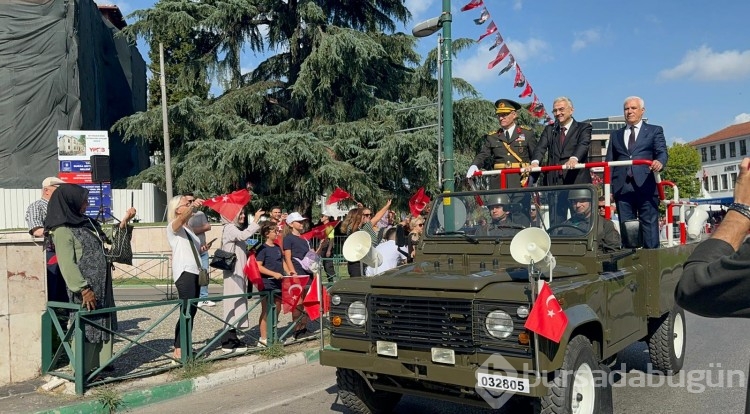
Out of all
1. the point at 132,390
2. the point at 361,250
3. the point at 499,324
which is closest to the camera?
the point at 499,324

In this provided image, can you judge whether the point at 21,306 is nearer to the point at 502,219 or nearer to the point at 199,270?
the point at 199,270

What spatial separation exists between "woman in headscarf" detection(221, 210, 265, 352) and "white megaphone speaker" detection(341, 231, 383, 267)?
2669mm

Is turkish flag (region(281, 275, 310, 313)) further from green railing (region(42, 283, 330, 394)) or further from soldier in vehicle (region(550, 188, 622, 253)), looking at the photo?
soldier in vehicle (region(550, 188, 622, 253))

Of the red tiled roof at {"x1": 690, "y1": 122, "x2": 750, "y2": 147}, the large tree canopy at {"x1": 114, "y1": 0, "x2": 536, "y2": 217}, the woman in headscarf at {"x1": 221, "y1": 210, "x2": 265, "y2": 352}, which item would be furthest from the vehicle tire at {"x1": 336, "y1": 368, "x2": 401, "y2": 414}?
the red tiled roof at {"x1": 690, "y1": 122, "x2": 750, "y2": 147}

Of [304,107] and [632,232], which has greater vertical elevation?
[304,107]

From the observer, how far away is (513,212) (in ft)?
18.9

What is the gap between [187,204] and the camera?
7059 mm

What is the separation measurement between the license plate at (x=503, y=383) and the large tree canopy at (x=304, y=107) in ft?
46.3

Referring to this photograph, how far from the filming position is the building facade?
73000mm

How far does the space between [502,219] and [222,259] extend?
3.72 meters

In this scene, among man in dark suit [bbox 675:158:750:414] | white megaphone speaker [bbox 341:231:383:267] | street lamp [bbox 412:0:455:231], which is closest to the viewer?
man in dark suit [bbox 675:158:750:414]

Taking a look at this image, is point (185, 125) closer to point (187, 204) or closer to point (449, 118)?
point (449, 118)

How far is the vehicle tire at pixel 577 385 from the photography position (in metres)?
4.15

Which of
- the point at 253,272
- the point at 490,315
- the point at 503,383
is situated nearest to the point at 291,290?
the point at 253,272
